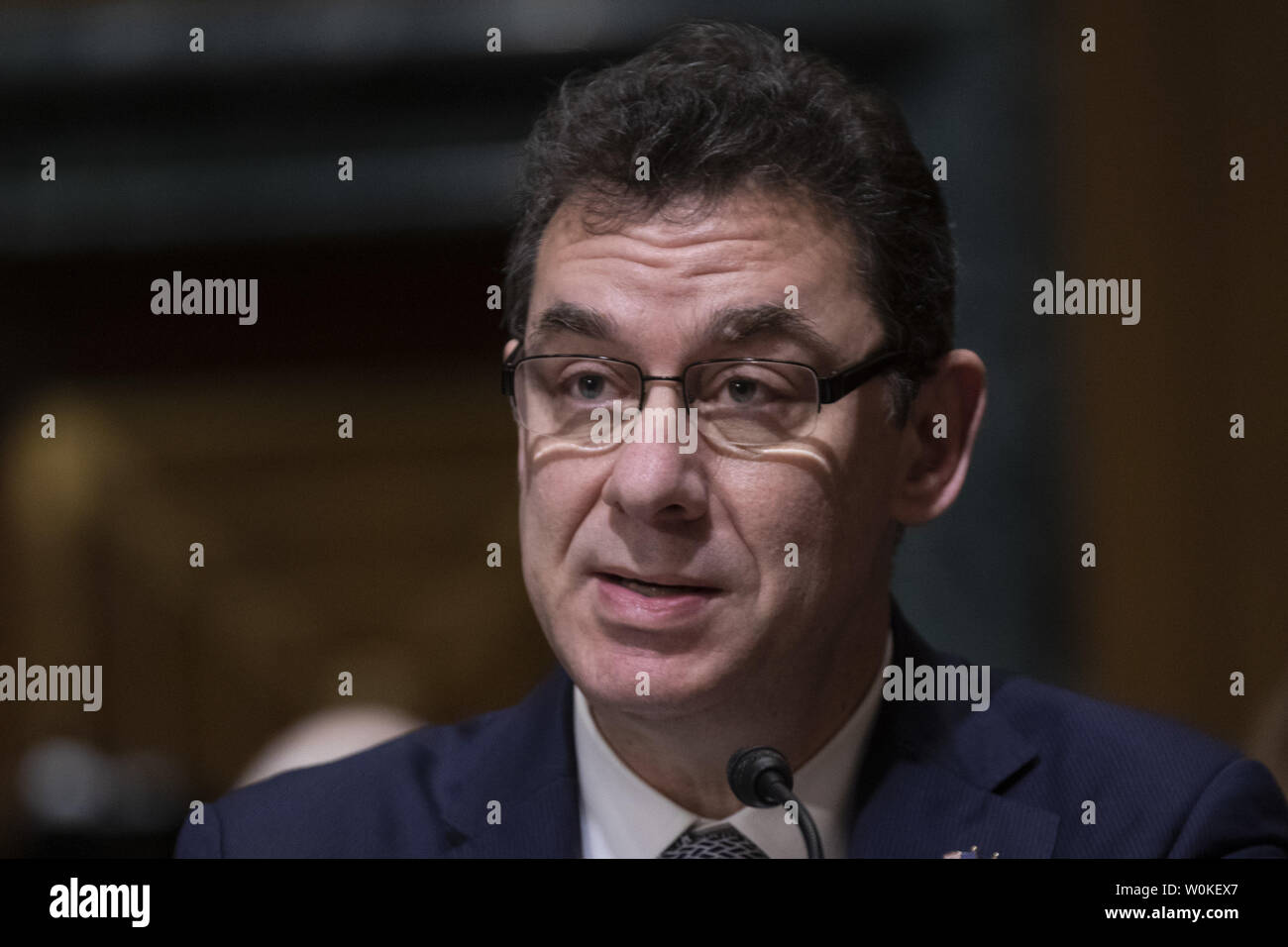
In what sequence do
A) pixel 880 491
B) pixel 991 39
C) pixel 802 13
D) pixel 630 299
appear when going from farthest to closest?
pixel 991 39, pixel 802 13, pixel 880 491, pixel 630 299

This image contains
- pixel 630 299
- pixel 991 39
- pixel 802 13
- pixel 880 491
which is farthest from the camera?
pixel 991 39

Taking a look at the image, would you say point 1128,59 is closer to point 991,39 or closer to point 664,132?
point 991,39

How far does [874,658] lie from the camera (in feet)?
5.67

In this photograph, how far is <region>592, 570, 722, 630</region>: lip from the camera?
1.58 metres

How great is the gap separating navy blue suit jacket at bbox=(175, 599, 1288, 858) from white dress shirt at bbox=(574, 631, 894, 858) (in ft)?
0.07

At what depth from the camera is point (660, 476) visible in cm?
155

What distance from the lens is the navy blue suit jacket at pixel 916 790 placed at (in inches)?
65.2

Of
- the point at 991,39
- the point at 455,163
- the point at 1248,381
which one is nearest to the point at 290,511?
the point at 455,163

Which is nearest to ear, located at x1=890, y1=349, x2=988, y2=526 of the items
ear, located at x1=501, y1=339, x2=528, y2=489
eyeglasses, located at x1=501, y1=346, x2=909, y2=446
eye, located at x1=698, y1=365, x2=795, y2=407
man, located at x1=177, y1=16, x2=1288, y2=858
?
man, located at x1=177, y1=16, x2=1288, y2=858

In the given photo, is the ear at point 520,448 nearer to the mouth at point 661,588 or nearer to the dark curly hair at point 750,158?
the dark curly hair at point 750,158

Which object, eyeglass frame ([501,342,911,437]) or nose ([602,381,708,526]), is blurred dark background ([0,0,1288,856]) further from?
nose ([602,381,708,526])

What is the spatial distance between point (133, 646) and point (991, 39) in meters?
1.62

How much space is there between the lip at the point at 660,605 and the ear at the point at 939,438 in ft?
1.02

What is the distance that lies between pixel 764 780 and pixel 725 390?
1.58ft
